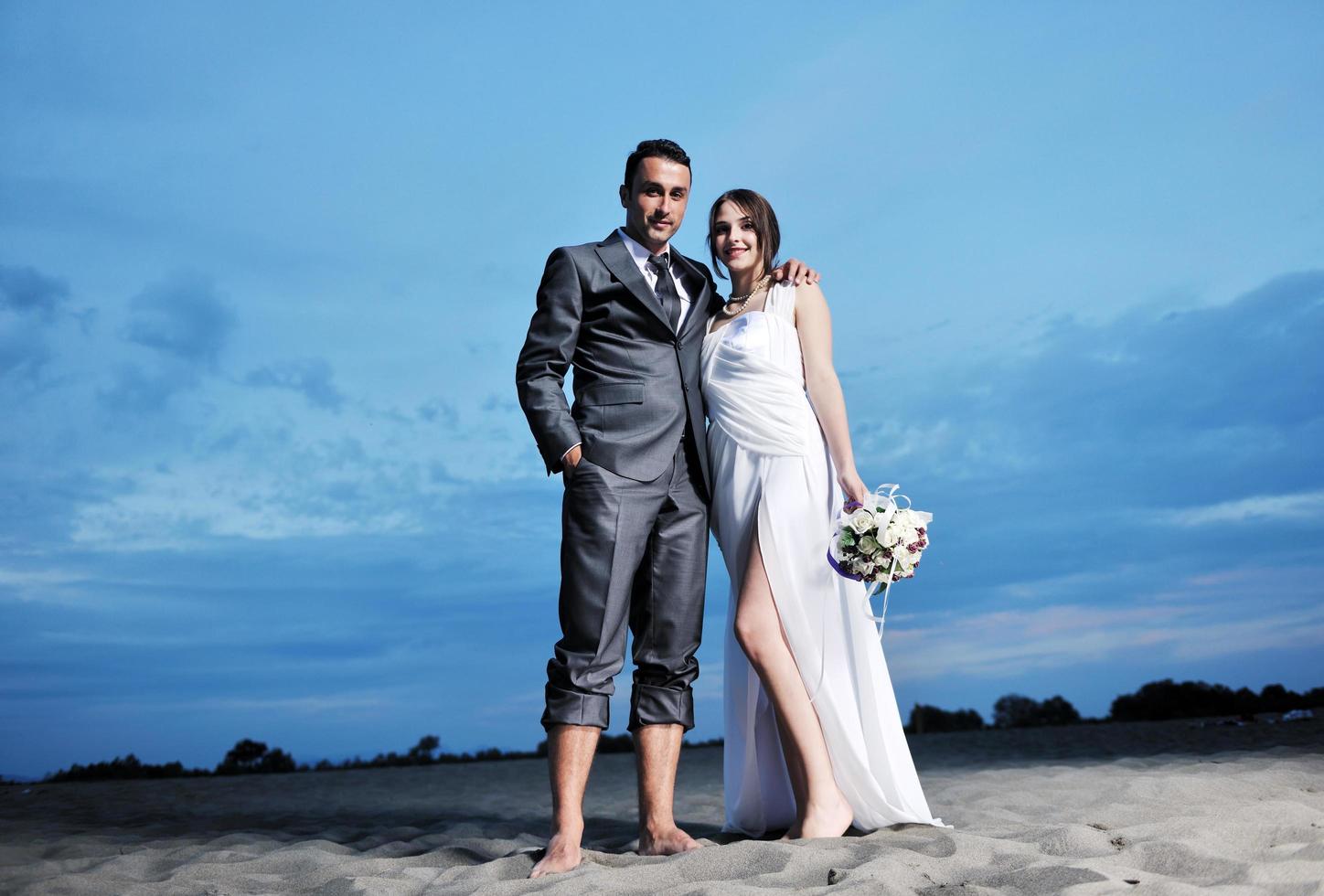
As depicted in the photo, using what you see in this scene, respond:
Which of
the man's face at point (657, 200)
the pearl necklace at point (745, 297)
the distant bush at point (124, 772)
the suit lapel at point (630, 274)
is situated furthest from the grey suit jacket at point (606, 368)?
the distant bush at point (124, 772)

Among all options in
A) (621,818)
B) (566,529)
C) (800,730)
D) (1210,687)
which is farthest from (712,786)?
(1210,687)

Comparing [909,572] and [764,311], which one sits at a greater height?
[764,311]

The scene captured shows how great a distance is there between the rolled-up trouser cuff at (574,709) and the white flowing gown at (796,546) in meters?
0.54

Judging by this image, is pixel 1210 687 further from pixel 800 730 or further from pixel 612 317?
pixel 612 317

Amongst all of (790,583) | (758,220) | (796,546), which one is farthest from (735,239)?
(790,583)

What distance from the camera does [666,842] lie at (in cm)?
315

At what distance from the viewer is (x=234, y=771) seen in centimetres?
896

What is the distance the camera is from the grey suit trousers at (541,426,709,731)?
314 cm

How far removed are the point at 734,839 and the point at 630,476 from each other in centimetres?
128

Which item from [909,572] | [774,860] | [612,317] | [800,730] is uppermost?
A: [612,317]

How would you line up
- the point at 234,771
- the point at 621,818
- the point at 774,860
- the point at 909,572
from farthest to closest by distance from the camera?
the point at 234,771, the point at 621,818, the point at 909,572, the point at 774,860

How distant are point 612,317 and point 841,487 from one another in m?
0.93

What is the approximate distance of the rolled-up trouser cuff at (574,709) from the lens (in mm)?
3092

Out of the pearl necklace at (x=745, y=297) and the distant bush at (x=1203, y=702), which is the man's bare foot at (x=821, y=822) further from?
the distant bush at (x=1203, y=702)
